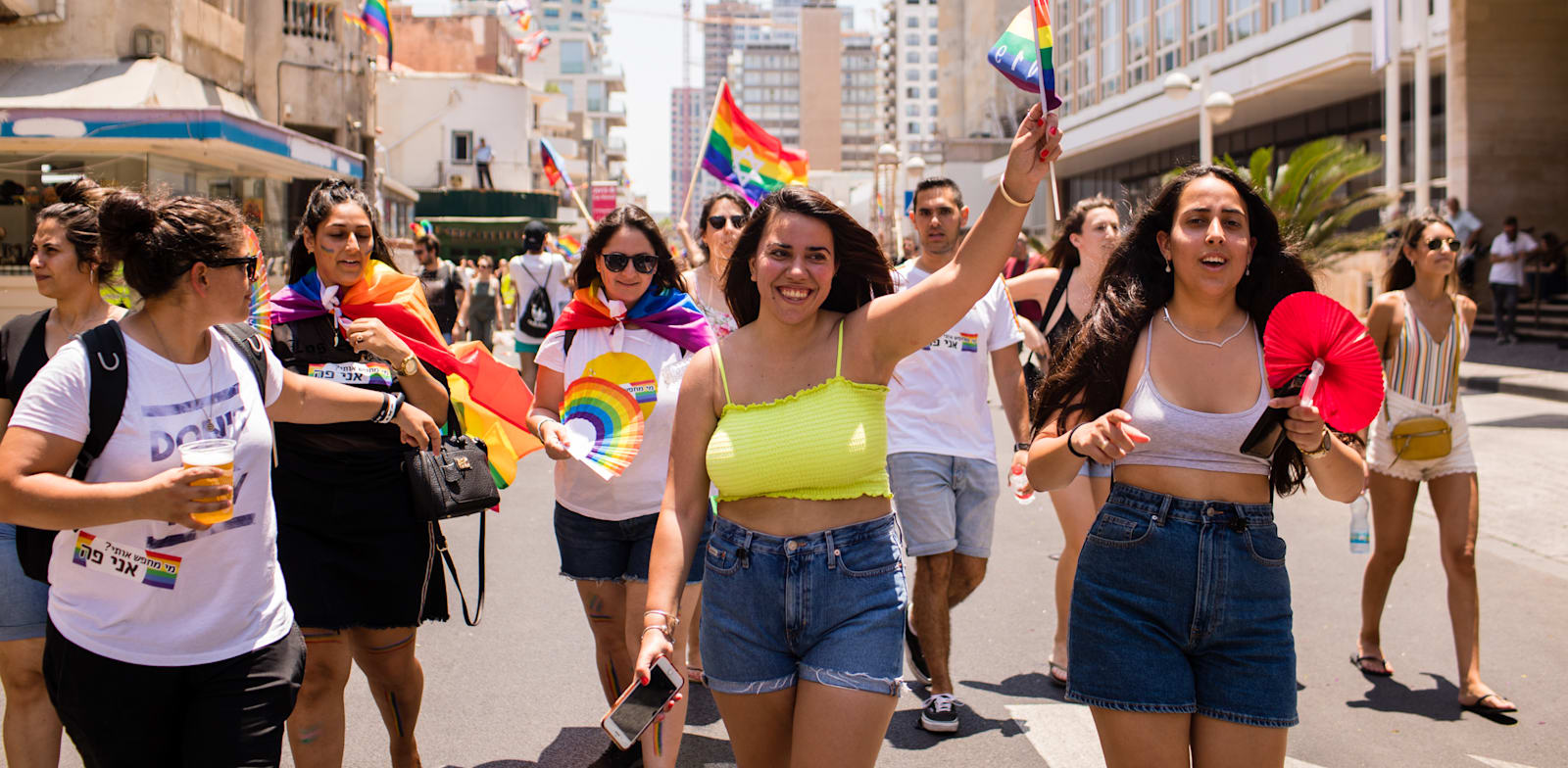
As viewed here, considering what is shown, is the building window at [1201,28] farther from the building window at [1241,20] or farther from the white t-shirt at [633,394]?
the white t-shirt at [633,394]

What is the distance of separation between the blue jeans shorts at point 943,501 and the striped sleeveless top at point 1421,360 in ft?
6.19

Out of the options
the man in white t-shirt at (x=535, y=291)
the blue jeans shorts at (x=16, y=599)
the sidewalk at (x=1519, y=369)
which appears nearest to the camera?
the blue jeans shorts at (x=16, y=599)

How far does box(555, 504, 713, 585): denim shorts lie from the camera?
4.69 m

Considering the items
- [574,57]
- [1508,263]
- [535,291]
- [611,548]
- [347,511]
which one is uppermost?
[574,57]

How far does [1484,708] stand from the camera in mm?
5223

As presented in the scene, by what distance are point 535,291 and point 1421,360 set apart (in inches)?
311

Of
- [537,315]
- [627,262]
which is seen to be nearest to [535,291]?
[537,315]

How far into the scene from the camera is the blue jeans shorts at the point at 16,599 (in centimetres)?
394

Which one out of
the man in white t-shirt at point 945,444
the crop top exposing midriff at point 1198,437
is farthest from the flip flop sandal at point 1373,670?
the crop top exposing midriff at point 1198,437

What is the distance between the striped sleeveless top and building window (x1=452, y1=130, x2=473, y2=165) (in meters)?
54.5

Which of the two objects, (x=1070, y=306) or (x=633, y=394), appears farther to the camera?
(x=1070, y=306)

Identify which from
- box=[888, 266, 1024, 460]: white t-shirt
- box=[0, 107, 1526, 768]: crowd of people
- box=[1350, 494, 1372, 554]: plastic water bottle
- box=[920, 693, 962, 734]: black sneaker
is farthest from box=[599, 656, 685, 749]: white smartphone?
box=[1350, 494, 1372, 554]: plastic water bottle

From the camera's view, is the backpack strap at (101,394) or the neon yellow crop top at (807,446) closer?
the backpack strap at (101,394)

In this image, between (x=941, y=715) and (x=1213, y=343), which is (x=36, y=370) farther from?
(x=941, y=715)
